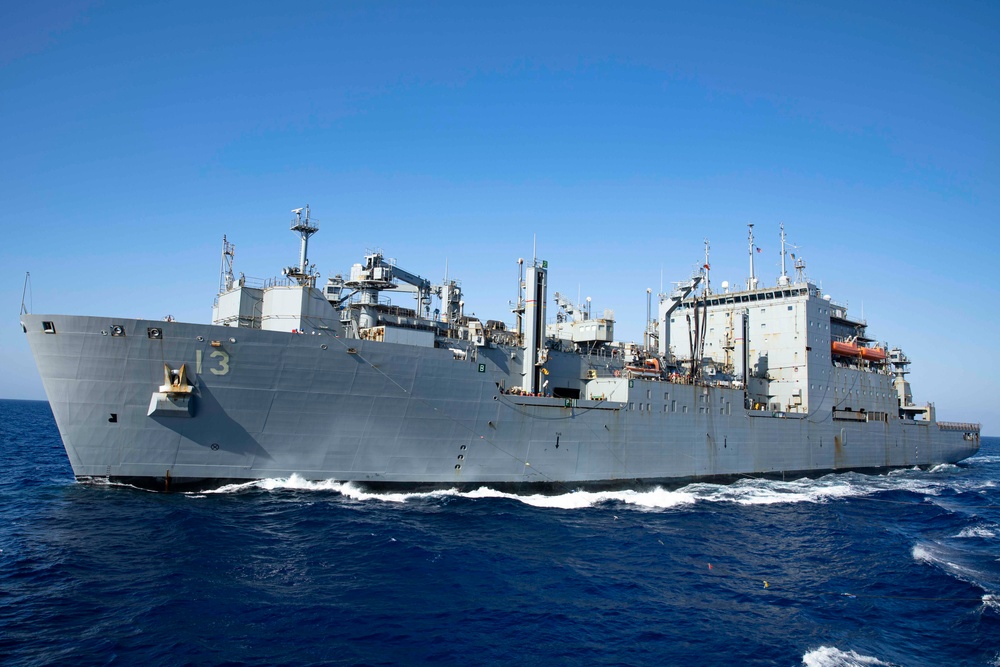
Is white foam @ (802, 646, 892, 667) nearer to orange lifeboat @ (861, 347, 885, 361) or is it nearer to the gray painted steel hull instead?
the gray painted steel hull

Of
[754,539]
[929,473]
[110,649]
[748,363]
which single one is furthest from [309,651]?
[929,473]

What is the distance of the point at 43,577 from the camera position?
1112 centimetres

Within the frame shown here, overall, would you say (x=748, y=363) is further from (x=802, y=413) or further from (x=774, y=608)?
(x=774, y=608)

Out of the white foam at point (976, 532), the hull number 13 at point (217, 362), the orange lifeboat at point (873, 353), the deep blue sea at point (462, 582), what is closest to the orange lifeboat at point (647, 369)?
the deep blue sea at point (462, 582)

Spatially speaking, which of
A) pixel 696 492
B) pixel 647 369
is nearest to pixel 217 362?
pixel 647 369

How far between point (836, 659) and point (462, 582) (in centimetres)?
685

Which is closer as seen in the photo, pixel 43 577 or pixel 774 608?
pixel 43 577

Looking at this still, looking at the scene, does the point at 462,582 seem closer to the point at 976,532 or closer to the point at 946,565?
the point at 946,565

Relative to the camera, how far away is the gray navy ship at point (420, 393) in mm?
16375

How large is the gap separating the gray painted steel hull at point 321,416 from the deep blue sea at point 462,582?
951 millimetres

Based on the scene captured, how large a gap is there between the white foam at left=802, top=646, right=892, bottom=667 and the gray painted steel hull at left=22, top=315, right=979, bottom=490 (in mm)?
12027

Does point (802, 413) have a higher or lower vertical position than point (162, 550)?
higher

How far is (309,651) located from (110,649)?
2.85 metres

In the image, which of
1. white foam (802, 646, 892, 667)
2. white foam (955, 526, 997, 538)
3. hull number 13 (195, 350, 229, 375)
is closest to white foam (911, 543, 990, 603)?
white foam (955, 526, 997, 538)
